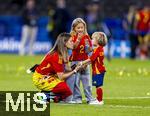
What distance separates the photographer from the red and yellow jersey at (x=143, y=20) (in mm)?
39844

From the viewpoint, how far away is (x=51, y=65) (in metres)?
18.2

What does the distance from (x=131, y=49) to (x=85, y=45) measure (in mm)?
21166

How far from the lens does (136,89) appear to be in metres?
22.6

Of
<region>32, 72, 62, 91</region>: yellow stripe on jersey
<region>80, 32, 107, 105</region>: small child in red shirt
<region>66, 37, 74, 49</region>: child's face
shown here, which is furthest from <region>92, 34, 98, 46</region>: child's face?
<region>32, 72, 62, 91</region>: yellow stripe on jersey

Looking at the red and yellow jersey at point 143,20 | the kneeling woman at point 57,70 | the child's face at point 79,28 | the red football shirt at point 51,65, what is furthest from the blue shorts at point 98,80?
the red and yellow jersey at point 143,20

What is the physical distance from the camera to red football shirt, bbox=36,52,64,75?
711 inches

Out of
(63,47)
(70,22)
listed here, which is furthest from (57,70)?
(70,22)

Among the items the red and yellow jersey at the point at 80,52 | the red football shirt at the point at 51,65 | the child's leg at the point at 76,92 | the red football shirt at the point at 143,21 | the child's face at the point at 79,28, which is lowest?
the child's leg at the point at 76,92

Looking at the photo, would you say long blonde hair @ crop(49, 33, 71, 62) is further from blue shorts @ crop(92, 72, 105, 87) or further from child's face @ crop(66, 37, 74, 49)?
blue shorts @ crop(92, 72, 105, 87)

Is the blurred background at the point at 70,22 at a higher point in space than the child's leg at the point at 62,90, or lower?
higher

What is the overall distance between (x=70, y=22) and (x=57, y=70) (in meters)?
24.1

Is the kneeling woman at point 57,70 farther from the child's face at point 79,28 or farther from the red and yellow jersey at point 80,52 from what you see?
the red and yellow jersey at point 80,52

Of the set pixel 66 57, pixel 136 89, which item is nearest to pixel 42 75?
pixel 66 57

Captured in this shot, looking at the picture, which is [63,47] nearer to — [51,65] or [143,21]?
[51,65]
